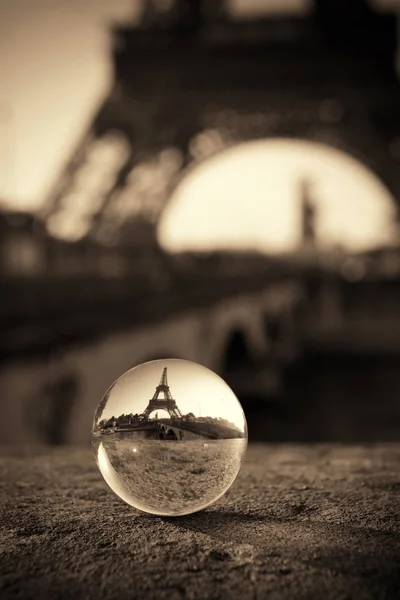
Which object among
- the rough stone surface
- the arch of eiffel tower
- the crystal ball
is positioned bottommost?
the rough stone surface

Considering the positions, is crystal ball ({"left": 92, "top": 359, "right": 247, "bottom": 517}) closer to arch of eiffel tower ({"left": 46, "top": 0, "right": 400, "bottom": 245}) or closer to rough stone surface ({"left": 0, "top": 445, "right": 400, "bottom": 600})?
rough stone surface ({"left": 0, "top": 445, "right": 400, "bottom": 600})

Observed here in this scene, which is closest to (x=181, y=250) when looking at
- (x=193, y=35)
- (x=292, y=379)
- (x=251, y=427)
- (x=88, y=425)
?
(x=193, y=35)

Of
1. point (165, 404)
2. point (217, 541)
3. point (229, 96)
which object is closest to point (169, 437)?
point (165, 404)

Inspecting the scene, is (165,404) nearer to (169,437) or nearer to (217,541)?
(169,437)

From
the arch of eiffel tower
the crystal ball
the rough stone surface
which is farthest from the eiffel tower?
the arch of eiffel tower

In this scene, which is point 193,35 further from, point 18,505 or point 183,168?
point 18,505
